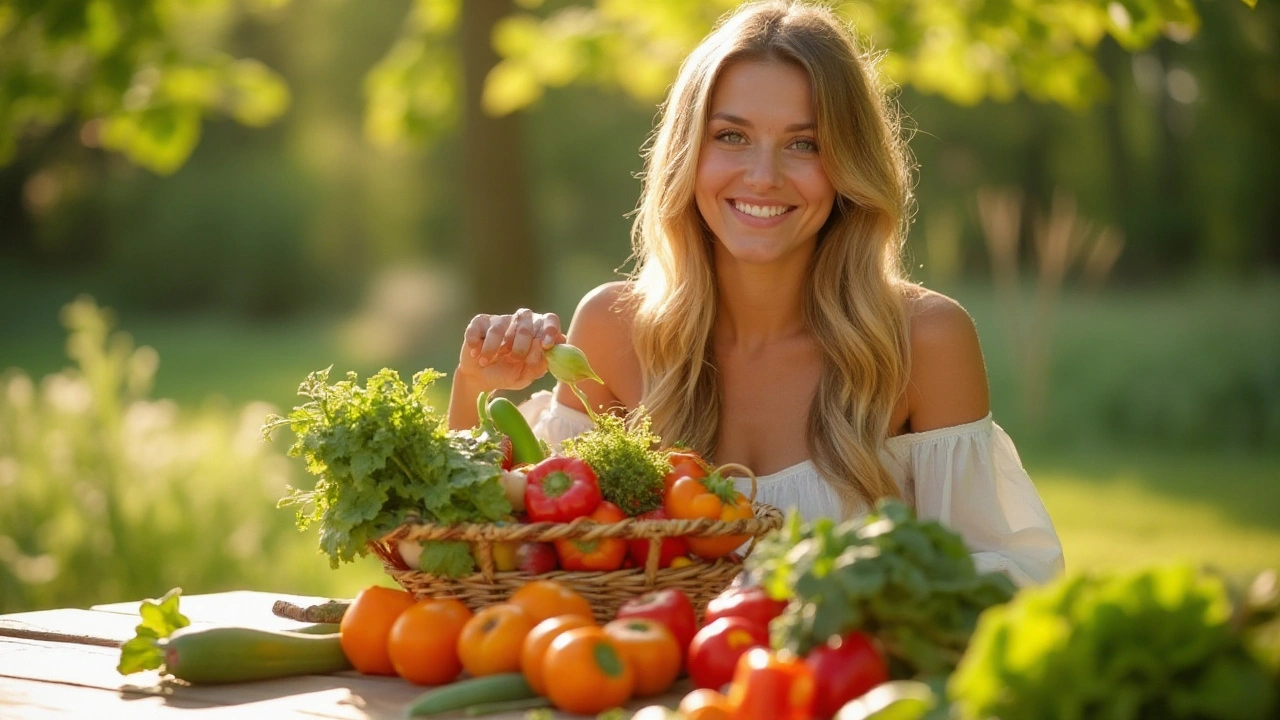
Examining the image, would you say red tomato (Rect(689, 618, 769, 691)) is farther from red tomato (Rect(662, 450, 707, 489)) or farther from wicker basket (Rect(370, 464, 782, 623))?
red tomato (Rect(662, 450, 707, 489))

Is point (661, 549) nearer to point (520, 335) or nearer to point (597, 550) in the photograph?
point (597, 550)

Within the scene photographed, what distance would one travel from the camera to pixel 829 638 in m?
1.70

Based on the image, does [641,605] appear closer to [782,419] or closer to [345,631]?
[345,631]

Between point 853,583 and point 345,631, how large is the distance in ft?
3.18

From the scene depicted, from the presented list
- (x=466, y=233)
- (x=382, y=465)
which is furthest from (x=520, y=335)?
(x=466, y=233)

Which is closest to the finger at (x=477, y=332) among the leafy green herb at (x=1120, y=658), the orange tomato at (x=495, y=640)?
the orange tomato at (x=495, y=640)

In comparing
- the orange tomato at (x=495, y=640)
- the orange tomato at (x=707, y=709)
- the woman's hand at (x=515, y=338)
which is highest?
the woman's hand at (x=515, y=338)

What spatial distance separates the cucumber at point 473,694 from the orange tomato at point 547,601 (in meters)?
0.12

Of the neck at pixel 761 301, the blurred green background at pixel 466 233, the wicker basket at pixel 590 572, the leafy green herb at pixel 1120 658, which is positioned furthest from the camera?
the blurred green background at pixel 466 233

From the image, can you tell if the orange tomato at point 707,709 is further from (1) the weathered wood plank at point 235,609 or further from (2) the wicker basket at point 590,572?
(1) the weathered wood plank at point 235,609

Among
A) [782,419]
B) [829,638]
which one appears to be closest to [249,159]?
[782,419]

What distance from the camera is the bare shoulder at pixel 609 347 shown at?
358cm

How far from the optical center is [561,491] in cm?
222

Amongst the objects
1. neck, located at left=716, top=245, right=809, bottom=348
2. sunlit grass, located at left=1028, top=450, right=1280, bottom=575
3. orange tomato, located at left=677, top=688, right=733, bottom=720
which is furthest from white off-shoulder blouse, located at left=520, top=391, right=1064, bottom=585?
sunlit grass, located at left=1028, top=450, right=1280, bottom=575
